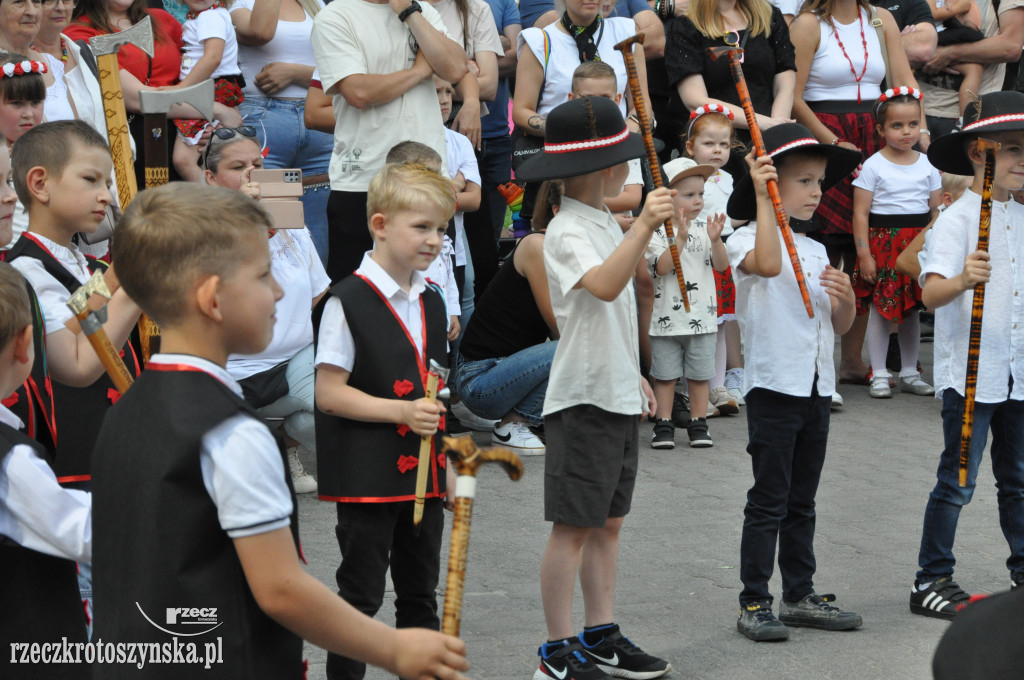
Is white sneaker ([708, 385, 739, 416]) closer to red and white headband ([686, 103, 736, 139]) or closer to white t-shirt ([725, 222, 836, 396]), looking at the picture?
red and white headband ([686, 103, 736, 139])

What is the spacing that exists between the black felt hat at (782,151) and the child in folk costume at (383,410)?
1.38 m

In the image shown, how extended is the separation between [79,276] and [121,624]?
5.84 feet

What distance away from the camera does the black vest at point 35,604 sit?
2641 mm

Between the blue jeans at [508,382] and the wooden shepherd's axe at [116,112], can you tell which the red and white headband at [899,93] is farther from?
the wooden shepherd's axe at [116,112]

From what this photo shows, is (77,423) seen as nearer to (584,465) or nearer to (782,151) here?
(584,465)

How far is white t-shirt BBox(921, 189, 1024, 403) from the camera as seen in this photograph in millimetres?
4875

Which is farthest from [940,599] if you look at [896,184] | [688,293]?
[896,184]

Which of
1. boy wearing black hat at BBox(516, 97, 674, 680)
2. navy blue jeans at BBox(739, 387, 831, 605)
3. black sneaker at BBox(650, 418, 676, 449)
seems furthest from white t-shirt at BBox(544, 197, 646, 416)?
black sneaker at BBox(650, 418, 676, 449)

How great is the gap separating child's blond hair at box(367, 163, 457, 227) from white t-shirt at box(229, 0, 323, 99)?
3.66m

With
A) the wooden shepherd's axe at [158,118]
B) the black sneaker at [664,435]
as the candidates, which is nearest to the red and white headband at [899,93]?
the black sneaker at [664,435]

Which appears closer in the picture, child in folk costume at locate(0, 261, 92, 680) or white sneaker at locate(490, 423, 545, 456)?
child in folk costume at locate(0, 261, 92, 680)

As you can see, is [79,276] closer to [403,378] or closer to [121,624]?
[403,378]

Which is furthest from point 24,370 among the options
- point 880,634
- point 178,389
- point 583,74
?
point 583,74

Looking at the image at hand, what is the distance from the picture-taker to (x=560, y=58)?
7.84 meters
